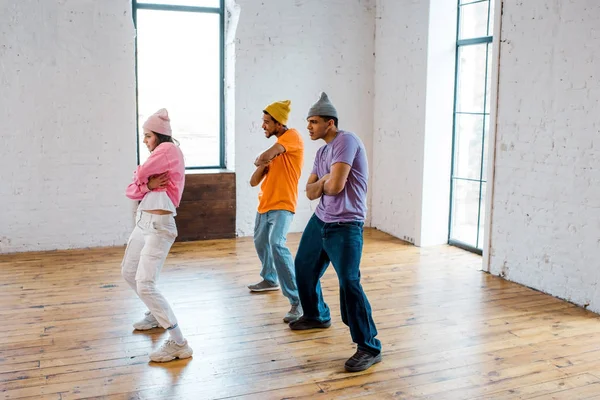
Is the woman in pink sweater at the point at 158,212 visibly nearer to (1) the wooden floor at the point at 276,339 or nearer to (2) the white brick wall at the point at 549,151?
(1) the wooden floor at the point at 276,339

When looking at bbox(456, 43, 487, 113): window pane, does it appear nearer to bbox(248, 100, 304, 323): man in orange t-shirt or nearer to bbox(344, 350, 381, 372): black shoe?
bbox(248, 100, 304, 323): man in orange t-shirt

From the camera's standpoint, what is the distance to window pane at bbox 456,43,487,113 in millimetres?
6727

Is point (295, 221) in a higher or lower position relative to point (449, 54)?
lower

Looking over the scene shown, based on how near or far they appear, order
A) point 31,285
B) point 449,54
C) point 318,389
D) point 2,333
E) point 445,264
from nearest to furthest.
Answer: point 318,389
point 2,333
point 31,285
point 445,264
point 449,54

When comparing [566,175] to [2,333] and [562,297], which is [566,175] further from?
[2,333]

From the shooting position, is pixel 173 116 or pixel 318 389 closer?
pixel 318 389

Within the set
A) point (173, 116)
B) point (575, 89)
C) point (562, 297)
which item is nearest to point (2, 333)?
point (173, 116)

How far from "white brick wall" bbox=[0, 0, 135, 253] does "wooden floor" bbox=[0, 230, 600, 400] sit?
63 centimetres

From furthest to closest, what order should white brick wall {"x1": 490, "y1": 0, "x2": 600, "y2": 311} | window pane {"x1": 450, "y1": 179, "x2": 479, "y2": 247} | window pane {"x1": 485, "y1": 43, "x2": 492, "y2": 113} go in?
window pane {"x1": 450, "y1": 179, "x2": 479, "y2": 247} < window pane {"x1": 485, "y1": 43, "x2": 492, "y2": 113} < white brick wall {"x1": 490, "y1": 0, "x2": 600, "y2": 311}

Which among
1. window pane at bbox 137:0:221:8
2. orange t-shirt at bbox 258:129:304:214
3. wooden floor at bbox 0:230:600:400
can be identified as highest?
window pane at bbox 137:0:221:8

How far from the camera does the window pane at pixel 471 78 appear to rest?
6.73 meters

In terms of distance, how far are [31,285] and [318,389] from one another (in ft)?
10.1

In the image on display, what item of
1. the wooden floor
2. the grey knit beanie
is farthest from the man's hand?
the wooden floor

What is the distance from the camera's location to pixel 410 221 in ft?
24.3
